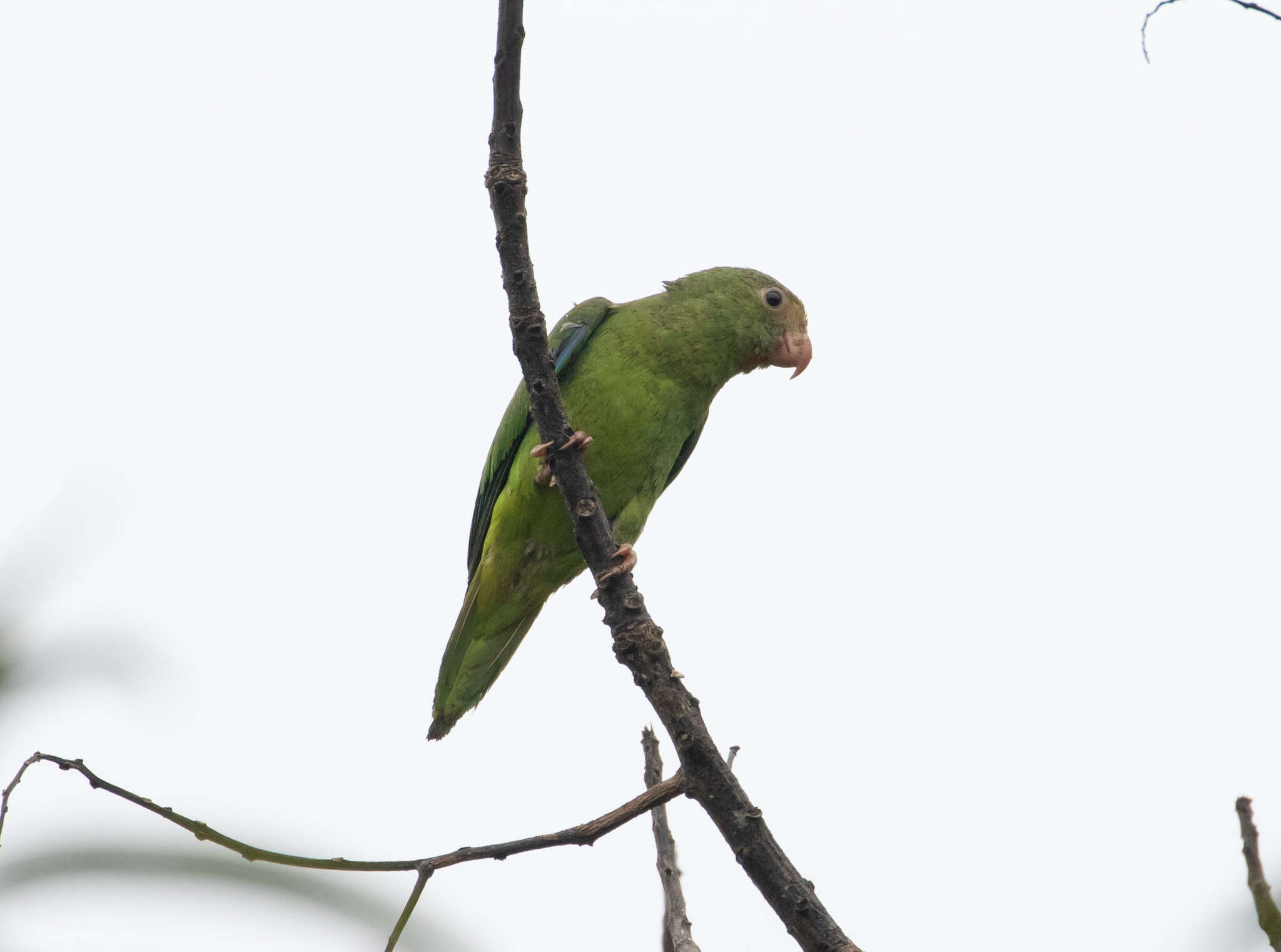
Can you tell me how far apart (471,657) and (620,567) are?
225 cm

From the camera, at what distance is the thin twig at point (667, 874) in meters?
3.15

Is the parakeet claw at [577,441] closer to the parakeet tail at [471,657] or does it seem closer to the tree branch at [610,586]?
the tree branch at [610,586]

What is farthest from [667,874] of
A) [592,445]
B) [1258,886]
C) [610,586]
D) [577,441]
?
[592,445]

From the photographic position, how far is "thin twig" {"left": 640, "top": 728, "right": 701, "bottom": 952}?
315 centimetres

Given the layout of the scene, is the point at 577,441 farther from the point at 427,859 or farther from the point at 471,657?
the point at 471,657

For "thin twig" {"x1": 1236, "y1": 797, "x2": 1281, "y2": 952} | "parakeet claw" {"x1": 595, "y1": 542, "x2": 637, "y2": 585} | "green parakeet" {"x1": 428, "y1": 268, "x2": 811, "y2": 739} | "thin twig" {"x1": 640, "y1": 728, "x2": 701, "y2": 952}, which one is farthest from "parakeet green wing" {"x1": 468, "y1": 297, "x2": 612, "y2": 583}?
"thin twig" {"x1": 1236, "y1": 797, "x2": 1281, "y2": 952}

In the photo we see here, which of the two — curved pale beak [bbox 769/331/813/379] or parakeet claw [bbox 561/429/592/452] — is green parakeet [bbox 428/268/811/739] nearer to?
curved pale beak [bbox 769/331/813/379]

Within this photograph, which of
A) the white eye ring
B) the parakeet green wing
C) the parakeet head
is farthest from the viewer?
the white eye ring

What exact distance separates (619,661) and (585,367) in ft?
7.85

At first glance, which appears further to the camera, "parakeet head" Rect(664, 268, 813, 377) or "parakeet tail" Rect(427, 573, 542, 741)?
"parakeet head" Rect(664, 268, 813, 377)

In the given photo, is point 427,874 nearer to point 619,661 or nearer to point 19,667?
point 619,661

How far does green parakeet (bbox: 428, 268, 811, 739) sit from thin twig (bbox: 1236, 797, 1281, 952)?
3630 millimetres

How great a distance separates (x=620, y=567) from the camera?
362 cm

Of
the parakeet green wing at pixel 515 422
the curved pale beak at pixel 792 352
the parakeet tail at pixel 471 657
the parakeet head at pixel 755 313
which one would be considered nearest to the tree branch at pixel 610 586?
the parakeet green wing at pixel 515 422
